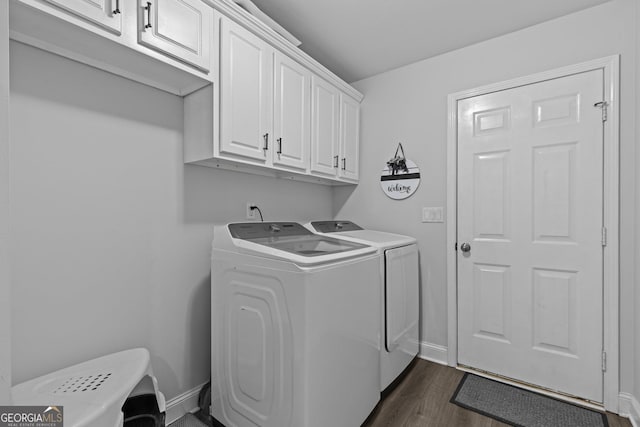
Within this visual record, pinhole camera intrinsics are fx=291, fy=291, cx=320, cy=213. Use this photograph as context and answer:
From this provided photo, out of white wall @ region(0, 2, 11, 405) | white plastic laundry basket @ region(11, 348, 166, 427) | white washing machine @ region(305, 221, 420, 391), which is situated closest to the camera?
white wall @ region(0, 2, 11, 405)

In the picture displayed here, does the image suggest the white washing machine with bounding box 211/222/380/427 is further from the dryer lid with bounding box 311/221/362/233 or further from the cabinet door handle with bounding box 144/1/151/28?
the cabinet door handle with bounding box 144/1/151/28

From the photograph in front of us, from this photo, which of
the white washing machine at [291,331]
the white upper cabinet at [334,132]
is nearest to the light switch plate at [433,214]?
the white upper cabinet at [334,132]

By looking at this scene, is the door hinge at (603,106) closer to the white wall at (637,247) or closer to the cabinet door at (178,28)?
the white wall at (637,247)

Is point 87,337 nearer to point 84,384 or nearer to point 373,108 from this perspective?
point 84,384

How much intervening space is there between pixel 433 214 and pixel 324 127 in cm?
117

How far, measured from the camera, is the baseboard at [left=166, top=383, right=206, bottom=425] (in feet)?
5.53

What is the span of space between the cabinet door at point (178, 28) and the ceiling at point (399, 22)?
0.55m

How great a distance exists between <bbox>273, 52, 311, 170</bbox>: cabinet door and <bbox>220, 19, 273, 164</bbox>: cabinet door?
76mm

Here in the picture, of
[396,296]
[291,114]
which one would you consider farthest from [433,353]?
[291,114]

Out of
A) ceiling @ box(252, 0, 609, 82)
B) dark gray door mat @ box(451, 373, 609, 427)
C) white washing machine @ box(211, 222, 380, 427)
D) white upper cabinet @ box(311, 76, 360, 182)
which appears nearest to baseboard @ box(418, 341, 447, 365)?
dark gray door mat @ box(451, 373, 609, 427)

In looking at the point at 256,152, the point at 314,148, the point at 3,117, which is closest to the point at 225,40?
the point at 256,152

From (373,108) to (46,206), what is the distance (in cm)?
250

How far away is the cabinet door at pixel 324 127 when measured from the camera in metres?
2.26

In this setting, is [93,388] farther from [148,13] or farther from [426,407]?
[426,407]
